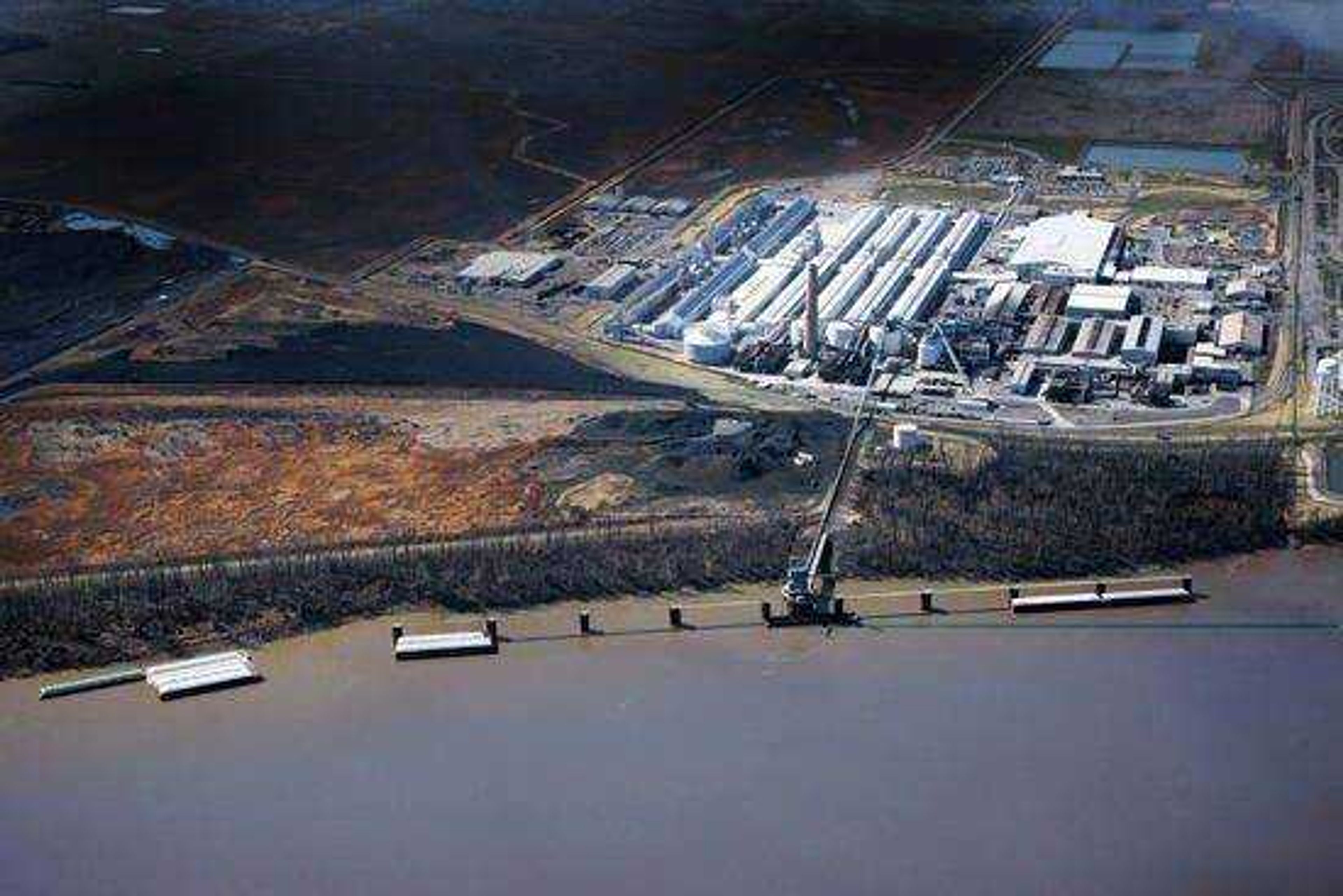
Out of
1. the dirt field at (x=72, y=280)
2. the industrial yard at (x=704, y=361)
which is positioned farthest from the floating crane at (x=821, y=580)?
the dirt field at (x=72, y=280)

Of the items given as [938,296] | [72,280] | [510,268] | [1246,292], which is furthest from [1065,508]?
[72,280]

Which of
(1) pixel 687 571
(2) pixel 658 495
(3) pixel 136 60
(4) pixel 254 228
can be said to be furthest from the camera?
(3) pixel 136 60

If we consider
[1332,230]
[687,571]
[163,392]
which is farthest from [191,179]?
[1332,230]

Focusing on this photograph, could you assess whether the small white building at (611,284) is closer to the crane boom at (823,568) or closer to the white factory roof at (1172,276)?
the crane boom at (823,568)

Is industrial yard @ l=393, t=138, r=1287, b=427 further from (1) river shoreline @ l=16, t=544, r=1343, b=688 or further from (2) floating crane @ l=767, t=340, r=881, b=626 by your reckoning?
(1) river shoreline @ l=16, t=544, r=1343, b=688

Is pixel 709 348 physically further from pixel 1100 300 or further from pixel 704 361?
pixel 1100 300

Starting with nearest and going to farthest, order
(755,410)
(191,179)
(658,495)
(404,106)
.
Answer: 1. (658,495)
2. (755,410)
3. (191,179)
4. (404,106)

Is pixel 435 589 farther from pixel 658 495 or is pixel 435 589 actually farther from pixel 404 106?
pixel 404 106
